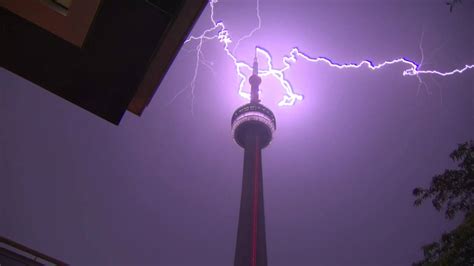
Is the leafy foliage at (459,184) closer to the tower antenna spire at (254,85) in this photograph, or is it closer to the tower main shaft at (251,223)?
the tower main shaft at (251,223)

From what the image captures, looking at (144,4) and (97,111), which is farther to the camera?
(97,111)

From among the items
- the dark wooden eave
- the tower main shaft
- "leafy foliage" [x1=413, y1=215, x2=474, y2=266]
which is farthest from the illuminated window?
the tower main shaft

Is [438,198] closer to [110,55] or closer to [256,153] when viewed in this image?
[110,55]

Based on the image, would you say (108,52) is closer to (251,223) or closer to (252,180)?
(251,223)

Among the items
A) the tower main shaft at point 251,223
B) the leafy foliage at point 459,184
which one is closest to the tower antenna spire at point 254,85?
the tower main shaft at point 251,223

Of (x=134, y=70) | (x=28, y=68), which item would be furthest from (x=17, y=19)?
(x=134, y=70)

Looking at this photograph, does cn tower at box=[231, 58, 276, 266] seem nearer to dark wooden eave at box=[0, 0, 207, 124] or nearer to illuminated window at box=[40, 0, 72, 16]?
dark wooden eave at box=[0, 0, 207, 124]

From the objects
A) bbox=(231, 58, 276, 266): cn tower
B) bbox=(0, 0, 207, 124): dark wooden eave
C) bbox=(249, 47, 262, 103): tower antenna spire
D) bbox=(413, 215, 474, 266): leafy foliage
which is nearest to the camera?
bbox=(0, 0, 207, 124): dark wooden eave

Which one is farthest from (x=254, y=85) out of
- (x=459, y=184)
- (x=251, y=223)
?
(x=459, y=184)
